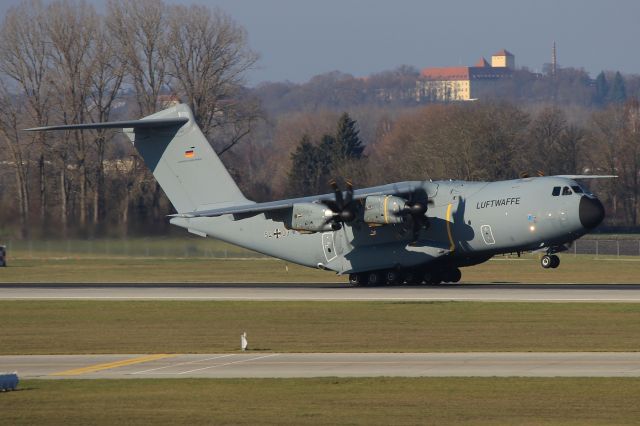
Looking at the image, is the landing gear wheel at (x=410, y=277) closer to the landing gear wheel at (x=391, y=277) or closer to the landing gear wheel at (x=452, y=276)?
the landing gear wheel at (x=391, y=277)

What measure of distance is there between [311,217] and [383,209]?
110 inches

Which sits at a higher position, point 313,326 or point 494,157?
point 494,157

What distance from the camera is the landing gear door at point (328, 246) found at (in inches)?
1927

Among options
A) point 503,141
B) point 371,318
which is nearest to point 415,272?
point 371,318

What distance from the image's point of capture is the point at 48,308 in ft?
135

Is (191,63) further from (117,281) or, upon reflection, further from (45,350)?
(45,350)

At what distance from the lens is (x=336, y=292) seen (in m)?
45.7

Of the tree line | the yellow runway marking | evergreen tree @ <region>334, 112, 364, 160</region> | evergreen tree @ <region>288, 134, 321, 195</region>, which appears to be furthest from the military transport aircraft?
evergreen tree @ <region>334, 112, 364, 160</region>

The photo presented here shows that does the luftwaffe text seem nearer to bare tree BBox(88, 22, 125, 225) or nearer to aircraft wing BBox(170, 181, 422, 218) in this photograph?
aircraft wing BBox(170, 181, 422, 218)

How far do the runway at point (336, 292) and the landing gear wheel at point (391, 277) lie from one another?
574 mm

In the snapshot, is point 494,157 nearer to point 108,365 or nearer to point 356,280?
point 356,280

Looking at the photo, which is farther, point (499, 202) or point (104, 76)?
point (104, 76)

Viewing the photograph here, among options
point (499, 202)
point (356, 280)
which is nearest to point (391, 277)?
point (356, 280)

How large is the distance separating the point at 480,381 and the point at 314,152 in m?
91.4
